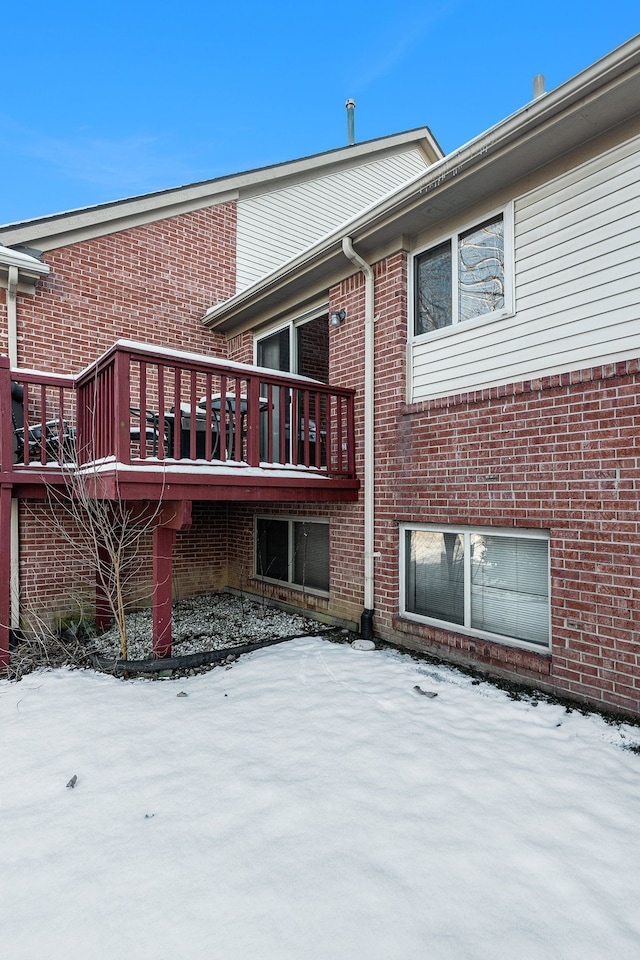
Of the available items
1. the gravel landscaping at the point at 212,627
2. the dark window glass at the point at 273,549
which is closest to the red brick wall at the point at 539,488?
the gravel landscaping at the point at 212,627

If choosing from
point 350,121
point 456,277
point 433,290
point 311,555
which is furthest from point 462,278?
point 350,121

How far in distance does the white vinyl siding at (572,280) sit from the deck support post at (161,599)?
303 centimetres

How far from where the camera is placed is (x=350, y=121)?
34.1ft

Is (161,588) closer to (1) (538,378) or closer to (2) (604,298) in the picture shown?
(1) (538,378)

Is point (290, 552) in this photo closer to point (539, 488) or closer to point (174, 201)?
point (539, 488)

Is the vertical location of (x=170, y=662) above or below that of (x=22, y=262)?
below

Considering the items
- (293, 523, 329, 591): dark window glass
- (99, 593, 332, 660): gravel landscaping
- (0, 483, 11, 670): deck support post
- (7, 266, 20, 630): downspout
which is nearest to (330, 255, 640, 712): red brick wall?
(293, 523, 329, 591): dark window glass

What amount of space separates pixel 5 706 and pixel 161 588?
1.35 meters

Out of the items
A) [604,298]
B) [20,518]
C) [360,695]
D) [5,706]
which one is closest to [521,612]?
[360,695]

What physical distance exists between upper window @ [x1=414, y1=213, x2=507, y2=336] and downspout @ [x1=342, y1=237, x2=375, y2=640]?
1.63ft

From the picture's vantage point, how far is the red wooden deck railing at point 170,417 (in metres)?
4.19

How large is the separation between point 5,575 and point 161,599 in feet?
4.66

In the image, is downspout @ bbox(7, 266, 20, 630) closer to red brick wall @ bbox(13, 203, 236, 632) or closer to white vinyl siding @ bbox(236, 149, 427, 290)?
red brick wall @ bbox(13, 203, 236, 632)

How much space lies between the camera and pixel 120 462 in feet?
13.3
